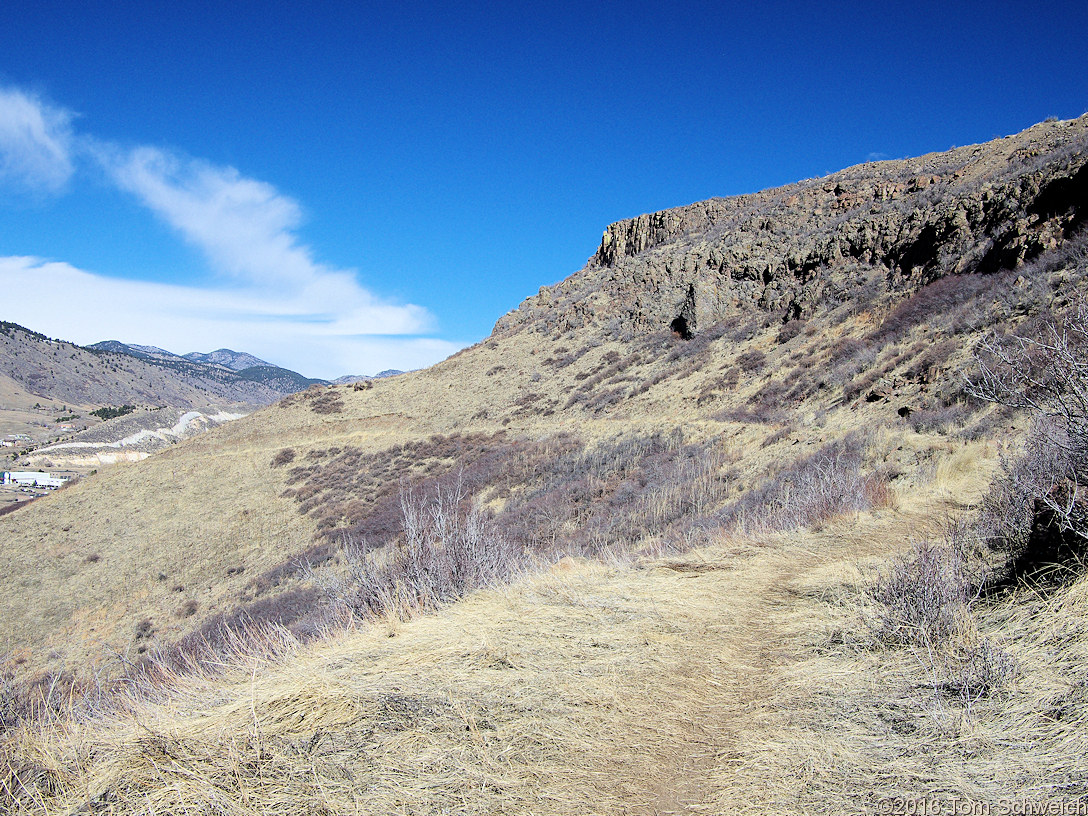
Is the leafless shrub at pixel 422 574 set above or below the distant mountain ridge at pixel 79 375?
below

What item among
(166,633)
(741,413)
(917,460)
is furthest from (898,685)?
(166,633)

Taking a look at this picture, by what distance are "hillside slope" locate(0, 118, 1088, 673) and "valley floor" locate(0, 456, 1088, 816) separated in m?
3.52

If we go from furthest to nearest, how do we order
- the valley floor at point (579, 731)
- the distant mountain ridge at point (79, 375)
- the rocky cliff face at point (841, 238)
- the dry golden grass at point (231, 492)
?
the distant mountain ridge at point (79, 375)
the rocky cliff face at point (841, 238)
the dry golden grass at point (231, 492)
the valley floor at point (579, 731)

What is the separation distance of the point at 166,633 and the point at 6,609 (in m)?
8.44

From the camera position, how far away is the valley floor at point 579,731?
2.38m

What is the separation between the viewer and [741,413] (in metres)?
17.9

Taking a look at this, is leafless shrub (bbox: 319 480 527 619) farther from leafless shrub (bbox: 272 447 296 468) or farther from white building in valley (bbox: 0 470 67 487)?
white building in valley (bbox: 0 470 67 487)

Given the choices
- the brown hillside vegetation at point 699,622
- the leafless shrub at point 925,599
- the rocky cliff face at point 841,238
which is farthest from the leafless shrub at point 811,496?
the rocky cliff face at point 841,238

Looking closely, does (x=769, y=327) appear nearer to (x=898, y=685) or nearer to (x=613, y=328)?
(x=613, y=328)

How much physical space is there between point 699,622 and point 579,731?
1724 mm

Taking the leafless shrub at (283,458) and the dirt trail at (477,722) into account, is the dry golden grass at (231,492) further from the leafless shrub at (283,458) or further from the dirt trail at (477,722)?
the dirt trail at (477,722)

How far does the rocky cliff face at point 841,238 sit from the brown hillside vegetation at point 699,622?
0.32 m

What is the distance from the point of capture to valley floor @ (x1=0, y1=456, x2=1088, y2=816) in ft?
7.82

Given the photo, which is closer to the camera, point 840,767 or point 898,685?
point 840,767
